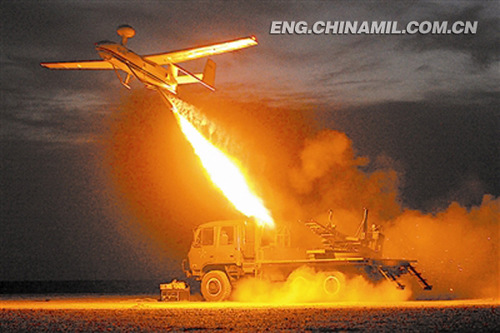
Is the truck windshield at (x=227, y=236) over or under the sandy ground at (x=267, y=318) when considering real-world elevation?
over

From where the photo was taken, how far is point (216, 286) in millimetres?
26047

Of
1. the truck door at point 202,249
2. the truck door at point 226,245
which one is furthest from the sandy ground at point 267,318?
the truck door at point 202,249

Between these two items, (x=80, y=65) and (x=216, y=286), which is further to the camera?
(x=80, y=65)

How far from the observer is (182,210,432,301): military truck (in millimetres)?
24719

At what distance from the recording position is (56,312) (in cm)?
2188

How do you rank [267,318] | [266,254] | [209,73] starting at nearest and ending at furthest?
[267,318], [266,254], [209,73]

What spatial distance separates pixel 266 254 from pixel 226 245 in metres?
1.77

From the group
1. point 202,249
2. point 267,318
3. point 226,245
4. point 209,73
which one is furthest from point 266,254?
point 209,73

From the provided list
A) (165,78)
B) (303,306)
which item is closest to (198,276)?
(303,306)

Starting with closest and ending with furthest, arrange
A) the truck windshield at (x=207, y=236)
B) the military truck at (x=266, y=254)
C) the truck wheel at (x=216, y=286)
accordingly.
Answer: the military truck at (x=266, y=254)
the truck wheel at (x=216, y=286)
the truck windshield at (x=207, y=236)

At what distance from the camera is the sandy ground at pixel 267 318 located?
653 inches

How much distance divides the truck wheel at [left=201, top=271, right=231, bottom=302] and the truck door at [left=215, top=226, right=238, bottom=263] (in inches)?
26.4

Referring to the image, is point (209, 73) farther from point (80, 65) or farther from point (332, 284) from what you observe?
point (332, 284)

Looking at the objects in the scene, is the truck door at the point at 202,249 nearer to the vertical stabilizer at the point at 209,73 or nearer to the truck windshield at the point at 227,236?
the truck windshield at the point at 227,236
